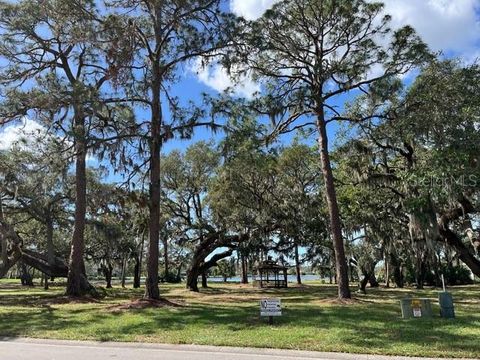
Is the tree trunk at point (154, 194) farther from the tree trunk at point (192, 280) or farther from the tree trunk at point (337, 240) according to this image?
the tree trunk at point (192, 280)

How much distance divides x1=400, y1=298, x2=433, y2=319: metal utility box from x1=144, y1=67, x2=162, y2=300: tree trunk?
28.5 feet

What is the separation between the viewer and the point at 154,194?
17781mm

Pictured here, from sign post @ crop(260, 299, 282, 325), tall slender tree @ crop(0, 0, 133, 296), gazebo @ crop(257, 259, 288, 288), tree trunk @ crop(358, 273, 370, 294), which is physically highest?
tall slender tree @ crop(0, 0, 133, 296)

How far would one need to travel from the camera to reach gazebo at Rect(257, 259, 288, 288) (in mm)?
37906

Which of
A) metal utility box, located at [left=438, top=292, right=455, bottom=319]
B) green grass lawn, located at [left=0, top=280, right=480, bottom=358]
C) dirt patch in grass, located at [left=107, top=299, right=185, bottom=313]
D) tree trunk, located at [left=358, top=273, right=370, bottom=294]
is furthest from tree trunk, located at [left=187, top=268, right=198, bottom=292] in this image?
metal utility box, located at [left=438, top=292, right=455, bottom=319]

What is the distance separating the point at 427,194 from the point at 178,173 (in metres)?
24.0

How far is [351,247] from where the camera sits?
28.1 meters

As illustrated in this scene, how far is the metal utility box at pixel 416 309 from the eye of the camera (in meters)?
12.2

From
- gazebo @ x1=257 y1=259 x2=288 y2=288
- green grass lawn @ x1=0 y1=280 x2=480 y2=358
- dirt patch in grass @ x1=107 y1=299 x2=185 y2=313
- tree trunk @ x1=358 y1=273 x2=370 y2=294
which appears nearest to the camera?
green grass lawn @ x1=0 y1=280 x2=480 y2=358

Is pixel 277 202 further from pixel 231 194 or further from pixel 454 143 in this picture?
pixel 454 143

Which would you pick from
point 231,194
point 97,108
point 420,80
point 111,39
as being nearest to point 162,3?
point 111,39

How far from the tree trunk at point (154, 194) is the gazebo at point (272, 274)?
21171 millimetres

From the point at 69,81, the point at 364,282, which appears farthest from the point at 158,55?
the point at 364,282

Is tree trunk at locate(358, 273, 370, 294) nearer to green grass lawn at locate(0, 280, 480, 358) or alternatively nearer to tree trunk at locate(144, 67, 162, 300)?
green grass lawn at locate(0, 280, 480, 358)
